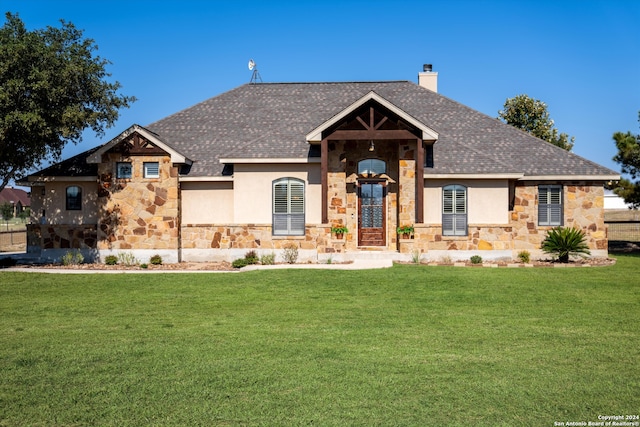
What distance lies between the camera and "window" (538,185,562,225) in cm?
2425

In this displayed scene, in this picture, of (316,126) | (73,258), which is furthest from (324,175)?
(73,258)

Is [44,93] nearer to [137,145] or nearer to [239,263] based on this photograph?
[137,145]

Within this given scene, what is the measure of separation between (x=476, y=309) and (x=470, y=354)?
12.6 feet

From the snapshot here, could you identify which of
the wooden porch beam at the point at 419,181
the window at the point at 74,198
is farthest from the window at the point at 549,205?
the window at the point at 74,198

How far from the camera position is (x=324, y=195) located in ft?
71.9

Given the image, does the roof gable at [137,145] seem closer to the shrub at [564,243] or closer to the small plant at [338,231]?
the small plant at [338,231]

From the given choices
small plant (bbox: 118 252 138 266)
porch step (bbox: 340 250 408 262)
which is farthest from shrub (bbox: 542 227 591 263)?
small plant (bbox: 118 252 138 266)

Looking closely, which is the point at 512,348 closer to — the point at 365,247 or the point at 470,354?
the point at 470,354

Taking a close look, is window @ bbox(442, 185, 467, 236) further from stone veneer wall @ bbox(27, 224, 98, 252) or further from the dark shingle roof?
stone veneer wall @ bbox(27, 224, 98, 252)

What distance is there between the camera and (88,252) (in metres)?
22.8

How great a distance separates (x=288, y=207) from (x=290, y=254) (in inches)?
78.5

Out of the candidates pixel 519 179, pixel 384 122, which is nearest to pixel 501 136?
pixel 519 179

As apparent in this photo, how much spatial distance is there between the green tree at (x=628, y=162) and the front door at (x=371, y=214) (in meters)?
12.4

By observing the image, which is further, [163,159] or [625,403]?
[163,159]
